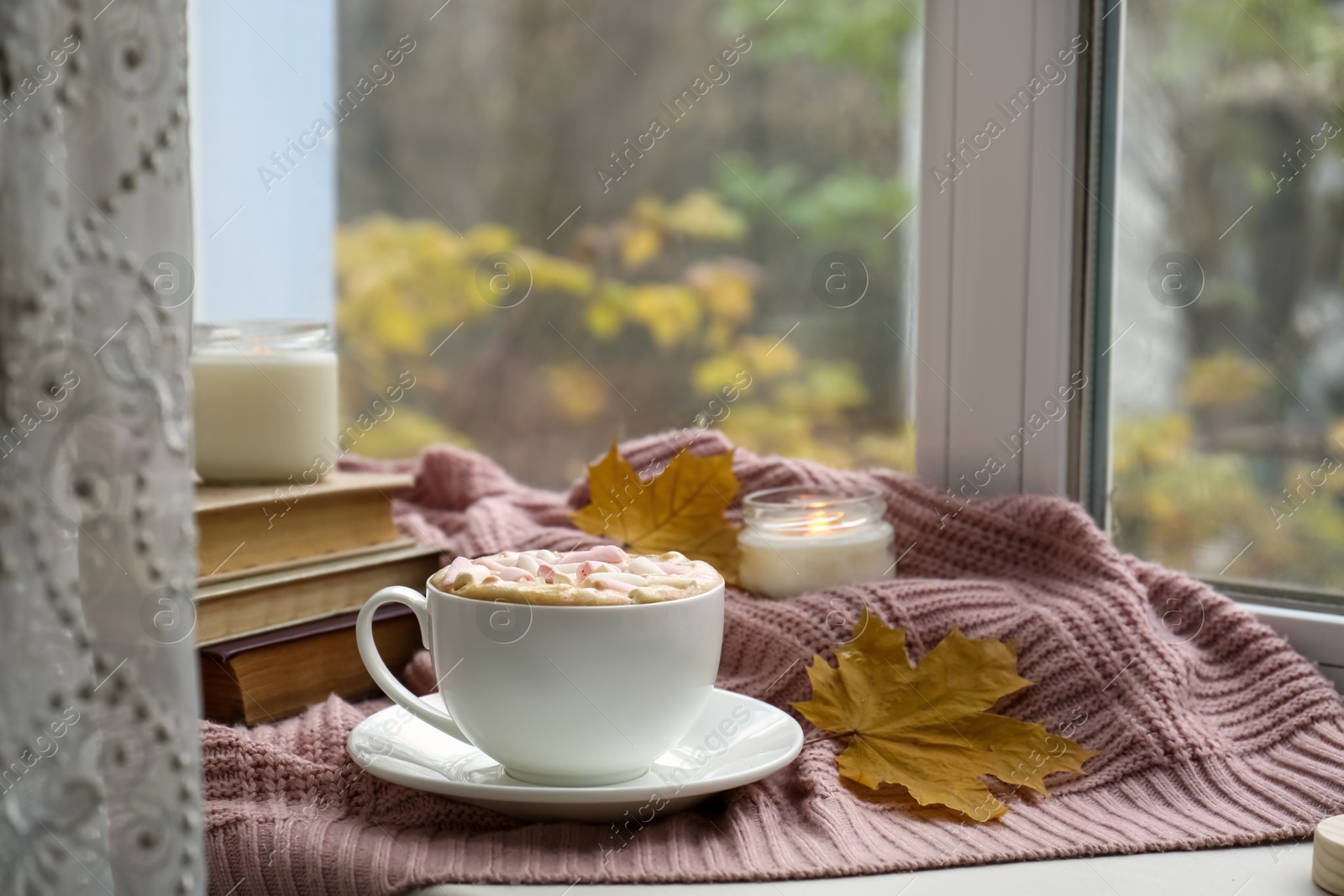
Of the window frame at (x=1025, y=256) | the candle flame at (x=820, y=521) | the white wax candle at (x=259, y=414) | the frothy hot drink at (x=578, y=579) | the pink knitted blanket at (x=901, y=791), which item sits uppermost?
the window frame at (x=1025, y=256)

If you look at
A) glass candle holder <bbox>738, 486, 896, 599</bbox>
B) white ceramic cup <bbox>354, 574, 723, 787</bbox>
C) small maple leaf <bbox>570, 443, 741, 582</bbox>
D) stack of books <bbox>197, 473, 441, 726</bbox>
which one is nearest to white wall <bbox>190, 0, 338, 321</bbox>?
stack of books <bbox>197, 473, 441, 726</bbox>

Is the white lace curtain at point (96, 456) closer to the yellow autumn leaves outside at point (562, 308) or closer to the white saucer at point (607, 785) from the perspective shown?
the white saucer at point (607, 785)

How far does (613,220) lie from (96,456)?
239cm

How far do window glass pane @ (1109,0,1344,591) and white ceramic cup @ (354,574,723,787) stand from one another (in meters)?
0.51

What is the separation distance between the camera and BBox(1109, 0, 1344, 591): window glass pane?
0.96m

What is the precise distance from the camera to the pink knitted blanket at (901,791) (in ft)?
2.14

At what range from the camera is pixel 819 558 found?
2.96 feet

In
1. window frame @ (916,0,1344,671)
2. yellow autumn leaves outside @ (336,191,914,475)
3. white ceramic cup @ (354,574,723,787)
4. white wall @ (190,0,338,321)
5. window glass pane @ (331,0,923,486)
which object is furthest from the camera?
yellow autumn leaves outside @ (336,191,914,475)

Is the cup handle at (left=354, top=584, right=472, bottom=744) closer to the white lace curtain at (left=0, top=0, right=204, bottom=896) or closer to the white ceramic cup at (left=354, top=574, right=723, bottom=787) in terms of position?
the white ceramic cup at (left=354, top=574, right=723, bottom=787)

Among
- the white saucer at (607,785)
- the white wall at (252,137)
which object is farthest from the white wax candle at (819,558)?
the white wall at (252,137)

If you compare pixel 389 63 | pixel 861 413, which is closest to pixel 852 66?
pixel 861 413

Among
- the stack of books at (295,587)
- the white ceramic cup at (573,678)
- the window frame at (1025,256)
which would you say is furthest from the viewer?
the window frame at (1025,256)

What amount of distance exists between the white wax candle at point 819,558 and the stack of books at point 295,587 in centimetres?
30

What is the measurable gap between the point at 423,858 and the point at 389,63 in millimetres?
2531
